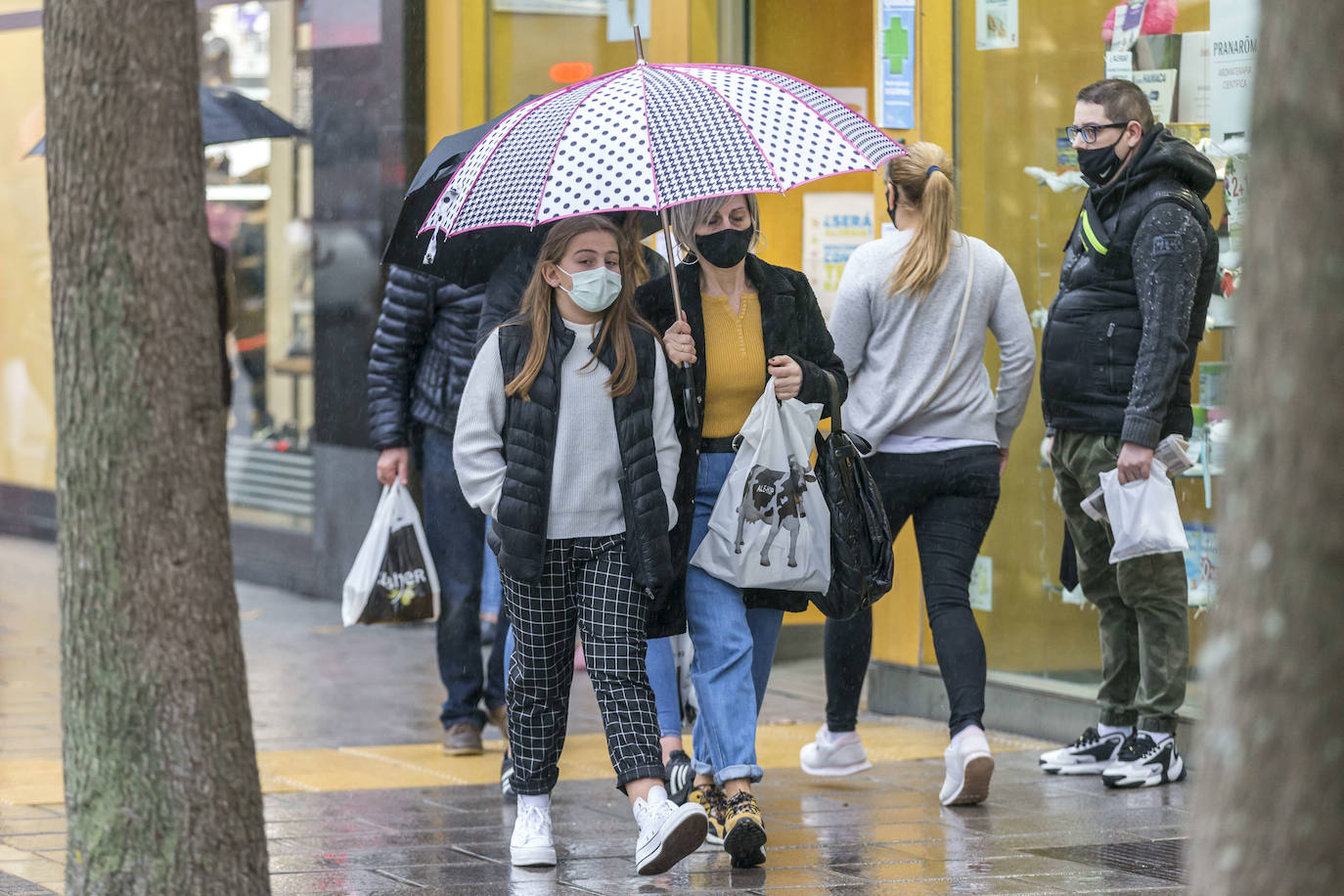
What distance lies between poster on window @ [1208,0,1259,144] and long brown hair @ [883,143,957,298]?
1.05 meters

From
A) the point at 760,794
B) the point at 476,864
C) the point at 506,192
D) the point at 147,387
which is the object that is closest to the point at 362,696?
the point at 760,794

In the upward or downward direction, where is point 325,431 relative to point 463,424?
downward

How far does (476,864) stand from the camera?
17.3 feet

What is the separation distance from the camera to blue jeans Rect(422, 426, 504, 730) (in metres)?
6.99

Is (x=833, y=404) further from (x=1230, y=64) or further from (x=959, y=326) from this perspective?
(x=1230, y=64)

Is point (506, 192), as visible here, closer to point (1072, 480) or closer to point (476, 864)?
point (476, 864)

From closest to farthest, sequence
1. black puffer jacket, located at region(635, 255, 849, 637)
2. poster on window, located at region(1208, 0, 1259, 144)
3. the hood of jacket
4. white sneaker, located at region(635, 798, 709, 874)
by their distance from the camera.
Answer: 1. white sneaker, located at region(635, 798, 709, 874)
2. black puffer jacket, located at region(635, 255, 849, 637)
3. the hood of jacket
4. poster on window, located at region(1208, 0, 1259, 144)

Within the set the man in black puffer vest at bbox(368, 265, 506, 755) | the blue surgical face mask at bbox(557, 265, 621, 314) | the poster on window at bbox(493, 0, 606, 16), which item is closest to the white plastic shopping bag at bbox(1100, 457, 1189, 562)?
the blue surgical face mask at bbox(557, 265, 621, 314)

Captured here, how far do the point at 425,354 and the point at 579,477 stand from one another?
1990 millimetres

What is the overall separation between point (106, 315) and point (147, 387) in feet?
0.43

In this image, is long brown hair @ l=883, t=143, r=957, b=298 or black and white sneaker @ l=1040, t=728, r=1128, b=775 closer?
long brown hair @ l=883, t=143, r=957, b=298

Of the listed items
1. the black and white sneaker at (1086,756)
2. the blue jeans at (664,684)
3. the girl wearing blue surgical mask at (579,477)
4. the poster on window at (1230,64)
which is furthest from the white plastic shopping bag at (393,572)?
the poster on window at (1230,64)

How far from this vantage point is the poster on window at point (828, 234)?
921 cm

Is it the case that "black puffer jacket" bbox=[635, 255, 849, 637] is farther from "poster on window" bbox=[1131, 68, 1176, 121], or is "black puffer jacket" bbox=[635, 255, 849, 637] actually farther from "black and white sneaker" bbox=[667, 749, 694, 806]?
"poster on window" bbox=[1131, 68, 1176, 121]
